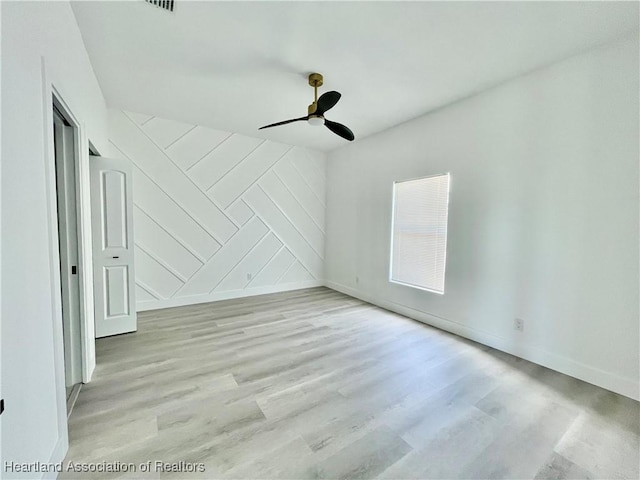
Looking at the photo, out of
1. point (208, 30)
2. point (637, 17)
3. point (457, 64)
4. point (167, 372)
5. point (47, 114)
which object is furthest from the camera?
point (457, 64)

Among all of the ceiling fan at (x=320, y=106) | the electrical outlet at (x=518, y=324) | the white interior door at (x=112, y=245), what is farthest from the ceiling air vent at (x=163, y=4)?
the electrical outlet at (x=518, y=324)

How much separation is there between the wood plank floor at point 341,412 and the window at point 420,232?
935 millimetres

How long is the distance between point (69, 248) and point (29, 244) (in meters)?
1.07

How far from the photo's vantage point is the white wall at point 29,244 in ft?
3.31

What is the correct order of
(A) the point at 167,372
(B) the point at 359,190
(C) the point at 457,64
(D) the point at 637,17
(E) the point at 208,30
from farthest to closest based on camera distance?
1. (B) the point at 359,190
2. (C) the point at 457,64
3. (A) the point at 167,372
4. (E) the point at 208,30
5. (D) the point at 637,17

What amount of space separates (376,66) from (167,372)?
3387mm

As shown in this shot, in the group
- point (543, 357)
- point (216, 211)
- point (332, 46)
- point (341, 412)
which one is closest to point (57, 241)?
point (341, 412)

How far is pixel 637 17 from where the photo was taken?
1877mm

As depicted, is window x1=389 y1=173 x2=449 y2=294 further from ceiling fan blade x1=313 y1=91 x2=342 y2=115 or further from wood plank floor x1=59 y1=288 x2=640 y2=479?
ceiling fan blade x1=313 y1=91 x2=342 y2=115

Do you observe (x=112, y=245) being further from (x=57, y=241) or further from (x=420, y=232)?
(x=420, y=232)

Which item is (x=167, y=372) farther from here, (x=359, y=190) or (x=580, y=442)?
(x=359, y=190)

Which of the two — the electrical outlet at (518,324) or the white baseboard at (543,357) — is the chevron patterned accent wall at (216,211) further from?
the electrical outlet at (518,324)

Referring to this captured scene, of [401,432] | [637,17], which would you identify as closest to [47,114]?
[401,432]

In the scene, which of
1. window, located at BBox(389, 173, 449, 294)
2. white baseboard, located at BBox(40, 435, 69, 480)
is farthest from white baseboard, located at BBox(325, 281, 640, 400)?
white baseboard, located at BBox(40, 435, 69, 480)
